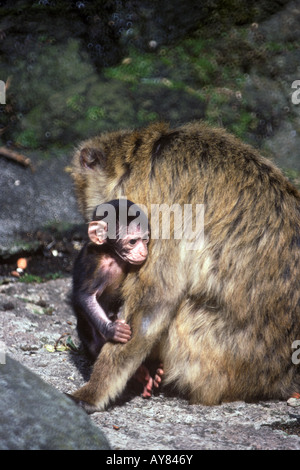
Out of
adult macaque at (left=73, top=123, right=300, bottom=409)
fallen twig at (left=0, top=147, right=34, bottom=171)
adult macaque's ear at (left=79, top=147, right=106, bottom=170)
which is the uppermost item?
fallen twig at (left=0, top=147, right=34, bottom=171)

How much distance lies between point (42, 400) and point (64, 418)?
0.15 m

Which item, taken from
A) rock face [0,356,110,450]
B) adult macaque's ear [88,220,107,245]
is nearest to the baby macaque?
adult macaque's ear [88,220,107,245]

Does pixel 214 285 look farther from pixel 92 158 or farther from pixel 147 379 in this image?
pixel 92 158

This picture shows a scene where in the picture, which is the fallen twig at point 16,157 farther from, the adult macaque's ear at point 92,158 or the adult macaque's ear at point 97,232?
the adult macaque's ear at point 97,232

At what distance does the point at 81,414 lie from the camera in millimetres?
3123

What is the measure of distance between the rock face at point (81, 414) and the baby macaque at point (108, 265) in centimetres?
43

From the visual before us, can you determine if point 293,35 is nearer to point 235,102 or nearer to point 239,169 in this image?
point 235,102

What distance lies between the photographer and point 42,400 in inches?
123

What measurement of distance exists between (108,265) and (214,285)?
699 mm

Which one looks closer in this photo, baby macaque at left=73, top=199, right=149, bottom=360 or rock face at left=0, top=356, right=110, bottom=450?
rock face at left=0, top=356, right=110, bottom=450

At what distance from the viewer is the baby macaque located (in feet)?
12.3

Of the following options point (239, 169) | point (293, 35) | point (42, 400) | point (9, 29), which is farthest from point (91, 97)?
point (42, 400)

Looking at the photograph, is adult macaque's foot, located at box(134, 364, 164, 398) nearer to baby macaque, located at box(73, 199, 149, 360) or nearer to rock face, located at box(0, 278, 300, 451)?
rock face, located at box(0, 278, 300, 451)

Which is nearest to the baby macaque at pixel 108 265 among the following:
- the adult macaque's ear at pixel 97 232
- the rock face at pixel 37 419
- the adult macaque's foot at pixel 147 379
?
the adult macaque's ear at pixel 97 232
